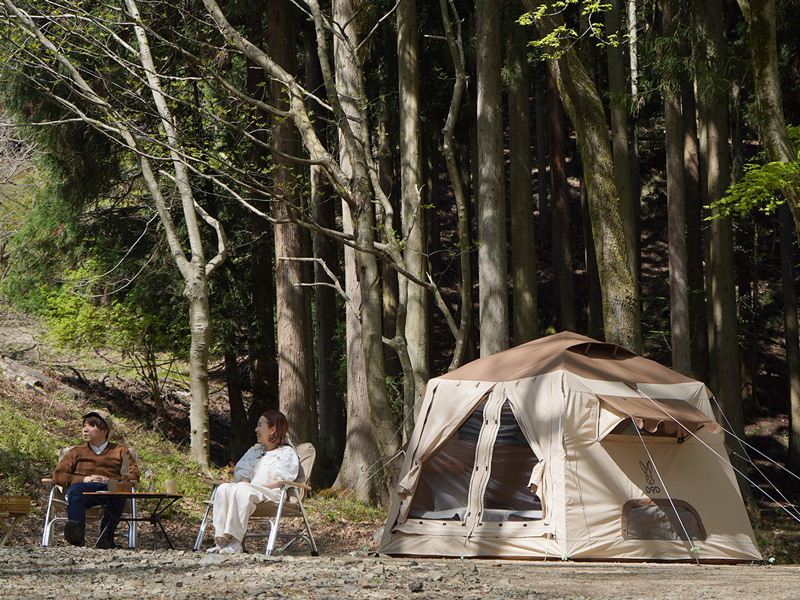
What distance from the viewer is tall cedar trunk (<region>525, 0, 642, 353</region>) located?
26.0 feet

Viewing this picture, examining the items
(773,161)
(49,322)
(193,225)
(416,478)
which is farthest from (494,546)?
(49,322)

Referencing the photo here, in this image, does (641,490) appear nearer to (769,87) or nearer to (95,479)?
(95,479)

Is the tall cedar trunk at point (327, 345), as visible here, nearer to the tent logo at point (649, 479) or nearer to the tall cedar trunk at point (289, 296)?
the tall cedar trunk at point (289, 296)

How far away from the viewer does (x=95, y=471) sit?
242 inches

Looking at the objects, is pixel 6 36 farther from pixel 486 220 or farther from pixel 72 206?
pixel 486 220

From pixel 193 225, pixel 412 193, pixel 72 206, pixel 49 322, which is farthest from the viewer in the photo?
pixel 49 322

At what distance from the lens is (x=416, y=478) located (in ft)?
22.3

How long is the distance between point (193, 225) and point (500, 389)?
5.24 metres

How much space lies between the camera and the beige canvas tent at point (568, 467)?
6.24 m

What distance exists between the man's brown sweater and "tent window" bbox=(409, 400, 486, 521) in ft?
7.58

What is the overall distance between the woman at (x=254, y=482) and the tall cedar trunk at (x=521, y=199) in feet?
20.2

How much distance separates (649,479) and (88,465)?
4.26 meters

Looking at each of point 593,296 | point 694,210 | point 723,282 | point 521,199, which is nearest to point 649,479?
point 521,199

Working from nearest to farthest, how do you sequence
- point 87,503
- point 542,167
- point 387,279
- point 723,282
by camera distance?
point 87,503 < point 723,282 < point 387,279 < point 542,167
